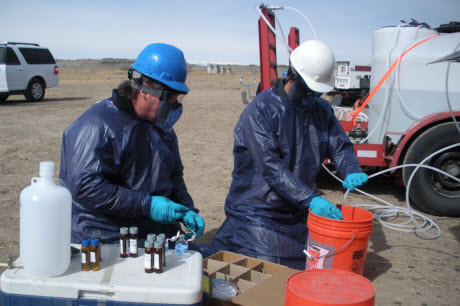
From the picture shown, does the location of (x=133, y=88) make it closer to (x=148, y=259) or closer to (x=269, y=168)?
(x=148, y=259)

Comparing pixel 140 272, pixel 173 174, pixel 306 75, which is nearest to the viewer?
pixel 140 272

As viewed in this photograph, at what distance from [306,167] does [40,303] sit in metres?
2.36

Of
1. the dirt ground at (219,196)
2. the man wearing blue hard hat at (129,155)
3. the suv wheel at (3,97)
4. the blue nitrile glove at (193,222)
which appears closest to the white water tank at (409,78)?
the dirt ground at (219,196)

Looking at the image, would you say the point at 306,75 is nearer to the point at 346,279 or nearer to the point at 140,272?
the point at 346,279

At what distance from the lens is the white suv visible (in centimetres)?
1498

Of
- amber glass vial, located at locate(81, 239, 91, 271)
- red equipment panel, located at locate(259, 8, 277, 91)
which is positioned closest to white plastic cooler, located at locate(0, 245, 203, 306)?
amber glass vial, located at locate(81, 239, 91, 271)

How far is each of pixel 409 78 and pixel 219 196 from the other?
9.32 ft

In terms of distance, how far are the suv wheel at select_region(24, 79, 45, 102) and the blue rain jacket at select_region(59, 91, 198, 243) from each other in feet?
48.8

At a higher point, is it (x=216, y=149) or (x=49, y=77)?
(x=49, y=77)

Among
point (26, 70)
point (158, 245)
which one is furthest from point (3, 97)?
point (158, 245)

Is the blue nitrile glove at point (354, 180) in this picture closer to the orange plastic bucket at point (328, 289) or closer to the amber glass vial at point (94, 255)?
the orange plastic bucket at point (328, 289)

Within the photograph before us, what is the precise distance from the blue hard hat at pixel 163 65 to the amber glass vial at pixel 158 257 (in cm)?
100

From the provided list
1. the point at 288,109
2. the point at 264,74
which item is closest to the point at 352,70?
the point at 264,74

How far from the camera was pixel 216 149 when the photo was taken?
29.5ft
